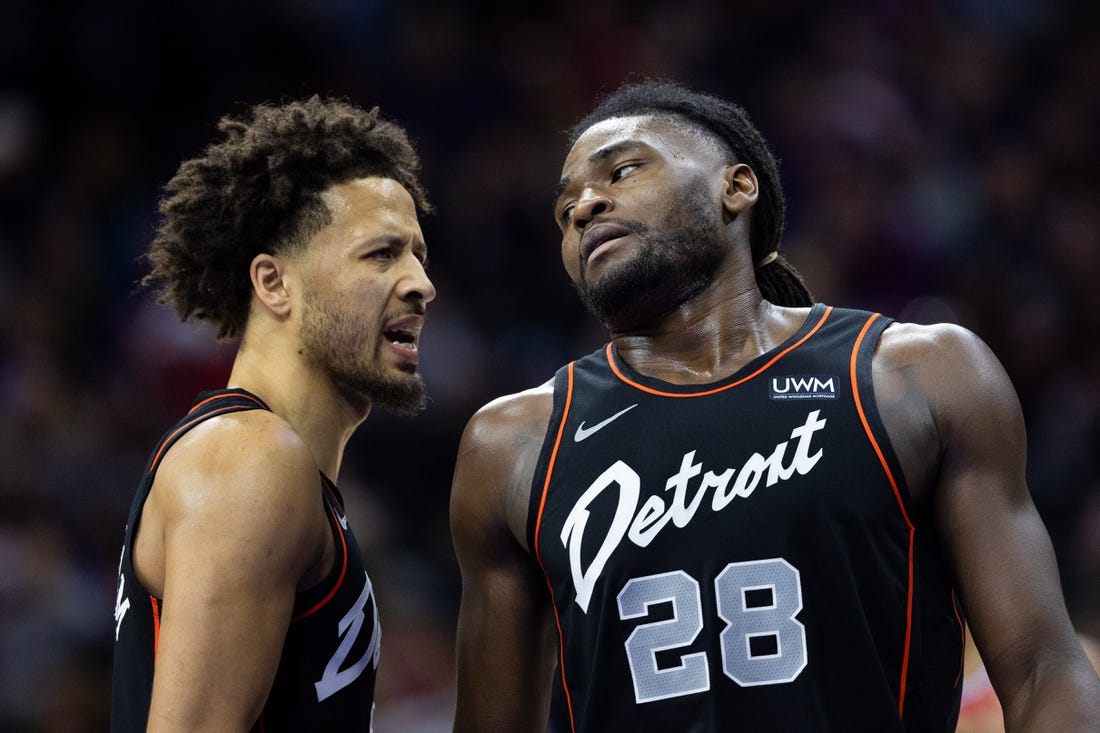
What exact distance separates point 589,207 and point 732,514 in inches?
30.9

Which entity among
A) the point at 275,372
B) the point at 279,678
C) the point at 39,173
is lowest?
the point at 279,678

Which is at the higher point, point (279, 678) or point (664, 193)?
point (664, 193)

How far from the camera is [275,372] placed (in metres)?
3.07

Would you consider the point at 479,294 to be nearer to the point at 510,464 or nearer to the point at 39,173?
the point at 39,173

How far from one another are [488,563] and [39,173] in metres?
5.29

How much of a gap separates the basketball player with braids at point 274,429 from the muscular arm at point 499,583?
225 mm

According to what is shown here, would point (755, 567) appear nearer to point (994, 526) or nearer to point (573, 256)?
point (994, 526)

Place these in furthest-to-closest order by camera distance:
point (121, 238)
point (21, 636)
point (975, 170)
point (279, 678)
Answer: point (975, 170) → point (121, 238) → point (21, 636) → point (279, 678)

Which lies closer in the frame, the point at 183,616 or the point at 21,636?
the point at 183,616

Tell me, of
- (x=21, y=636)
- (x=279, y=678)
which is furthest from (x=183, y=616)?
(x=21, y=636)

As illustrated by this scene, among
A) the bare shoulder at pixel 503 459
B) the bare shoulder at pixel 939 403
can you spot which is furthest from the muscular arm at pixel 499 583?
the bare shoulder at pixel 939 403

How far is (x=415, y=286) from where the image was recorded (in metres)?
3.17

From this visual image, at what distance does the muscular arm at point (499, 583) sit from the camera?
2951 mm

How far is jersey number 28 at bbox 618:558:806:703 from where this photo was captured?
2576 mm
